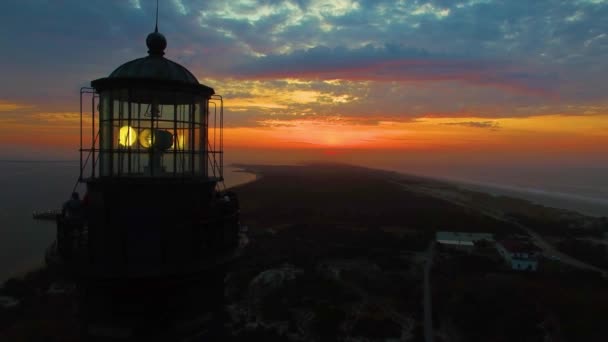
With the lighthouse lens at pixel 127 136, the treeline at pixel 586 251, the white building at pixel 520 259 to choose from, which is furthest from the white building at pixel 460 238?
the lighthouse lens at pixel 127 136

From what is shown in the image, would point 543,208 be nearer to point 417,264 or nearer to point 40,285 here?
point 417,264

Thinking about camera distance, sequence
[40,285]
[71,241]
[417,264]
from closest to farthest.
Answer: [71,241] → [40,285] → [417,264]

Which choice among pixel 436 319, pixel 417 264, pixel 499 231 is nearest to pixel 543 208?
pixel 499 231

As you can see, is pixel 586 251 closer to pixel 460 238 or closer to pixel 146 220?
pixel 460 238

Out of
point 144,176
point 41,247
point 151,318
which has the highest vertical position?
point 144,176

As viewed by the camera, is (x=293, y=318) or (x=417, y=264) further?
(x=417, y=264)
